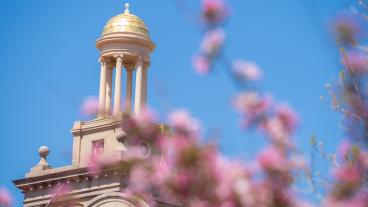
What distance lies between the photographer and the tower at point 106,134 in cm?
3329

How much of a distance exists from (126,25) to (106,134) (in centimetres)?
503

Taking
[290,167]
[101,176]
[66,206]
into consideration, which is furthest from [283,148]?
[101,176]

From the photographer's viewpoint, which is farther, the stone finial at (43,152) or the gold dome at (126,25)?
the gold dome at (126,25)

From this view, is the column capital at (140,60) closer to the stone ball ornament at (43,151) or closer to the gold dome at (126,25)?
the gold dome at (126,25)

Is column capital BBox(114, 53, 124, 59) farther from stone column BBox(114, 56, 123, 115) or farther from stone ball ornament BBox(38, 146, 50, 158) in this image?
stone ball ornament BBox(38, 146, 50, 158)

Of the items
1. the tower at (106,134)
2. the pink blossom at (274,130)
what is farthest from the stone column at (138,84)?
the pink blossom at (274,130)

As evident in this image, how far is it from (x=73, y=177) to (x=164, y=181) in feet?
75.4

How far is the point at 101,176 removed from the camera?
33.7 m

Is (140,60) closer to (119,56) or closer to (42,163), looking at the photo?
(119,56)

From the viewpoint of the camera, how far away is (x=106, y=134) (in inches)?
1432

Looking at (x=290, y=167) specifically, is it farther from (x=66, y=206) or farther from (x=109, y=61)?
(x=109, y=61)

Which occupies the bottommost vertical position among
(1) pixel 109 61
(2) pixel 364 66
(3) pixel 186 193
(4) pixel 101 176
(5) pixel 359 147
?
(3) pixel 186 193

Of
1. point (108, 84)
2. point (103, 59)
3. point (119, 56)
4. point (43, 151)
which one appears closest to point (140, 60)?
point (119, 56)

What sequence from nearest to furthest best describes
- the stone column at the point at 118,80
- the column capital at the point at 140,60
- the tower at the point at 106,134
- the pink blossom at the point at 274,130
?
the pink blossom at the point at 274,130 < the tower at the point at 106,134 < the stone column at the point at 118,80 < the column capital at the point at 140,60
